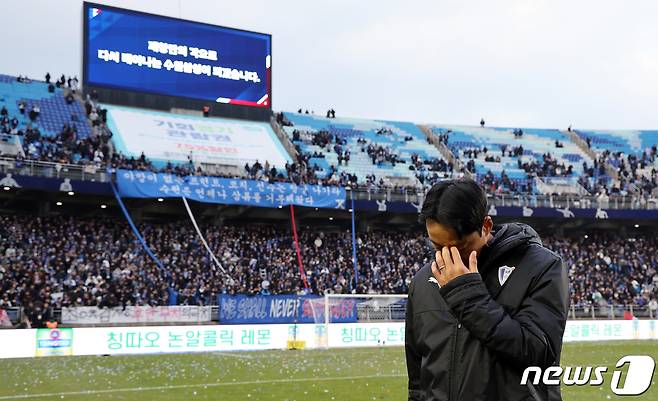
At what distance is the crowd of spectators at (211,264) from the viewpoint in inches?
1250

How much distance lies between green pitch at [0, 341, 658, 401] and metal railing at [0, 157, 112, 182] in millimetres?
13691

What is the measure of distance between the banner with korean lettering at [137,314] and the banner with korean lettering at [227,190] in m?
6.57

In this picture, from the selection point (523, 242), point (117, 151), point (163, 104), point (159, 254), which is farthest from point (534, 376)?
point (163, 104)

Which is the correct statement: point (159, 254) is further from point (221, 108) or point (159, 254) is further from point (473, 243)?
point (473, 243)

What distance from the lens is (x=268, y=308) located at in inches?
1308

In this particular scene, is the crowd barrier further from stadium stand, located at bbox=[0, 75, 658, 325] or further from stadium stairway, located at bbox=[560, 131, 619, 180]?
stadium stairway, located at bbox=[560, 131, 619, 180]

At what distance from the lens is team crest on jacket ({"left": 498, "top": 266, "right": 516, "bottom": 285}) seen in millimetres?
2896

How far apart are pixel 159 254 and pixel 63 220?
15.7 ft

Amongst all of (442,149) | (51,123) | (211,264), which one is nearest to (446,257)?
(211,264)

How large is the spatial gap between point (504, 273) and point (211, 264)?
34.9m

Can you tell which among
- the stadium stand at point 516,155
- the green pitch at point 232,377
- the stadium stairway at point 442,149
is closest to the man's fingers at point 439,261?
the green pitch at point 232,377

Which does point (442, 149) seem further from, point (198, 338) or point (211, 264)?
point (198, 338)

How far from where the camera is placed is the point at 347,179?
46031 mm

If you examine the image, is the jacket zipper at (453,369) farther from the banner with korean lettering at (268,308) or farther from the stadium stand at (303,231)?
the banner with korean lettering at (268,308)
